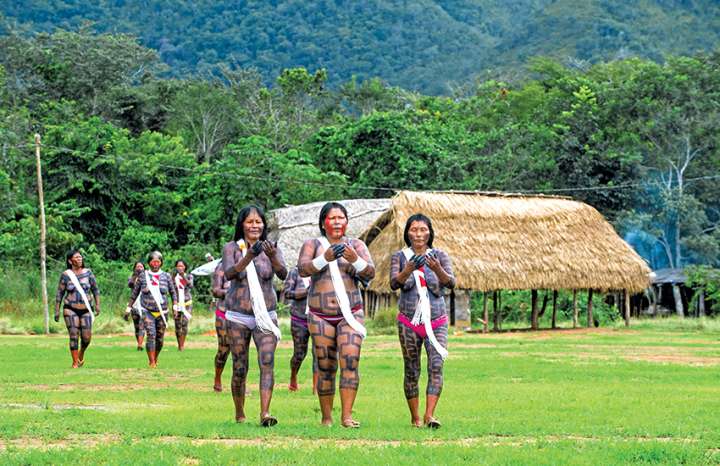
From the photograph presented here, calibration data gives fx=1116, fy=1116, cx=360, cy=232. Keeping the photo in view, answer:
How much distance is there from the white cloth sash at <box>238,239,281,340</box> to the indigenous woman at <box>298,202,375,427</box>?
14.7 inches

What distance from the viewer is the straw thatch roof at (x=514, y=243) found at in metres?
35.2

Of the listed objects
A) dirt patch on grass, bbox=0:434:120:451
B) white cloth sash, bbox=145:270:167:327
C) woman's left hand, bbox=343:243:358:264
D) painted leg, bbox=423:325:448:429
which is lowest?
dirt patch on grass, bbox=0:434:120:451

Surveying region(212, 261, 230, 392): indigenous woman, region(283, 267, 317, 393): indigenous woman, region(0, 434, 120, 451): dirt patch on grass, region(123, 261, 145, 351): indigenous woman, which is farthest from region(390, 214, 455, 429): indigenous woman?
region(123, 261, 145, 351): indigenous woman

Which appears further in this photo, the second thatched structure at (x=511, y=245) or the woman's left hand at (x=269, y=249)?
the second thatched structure at (x=511, y=245)

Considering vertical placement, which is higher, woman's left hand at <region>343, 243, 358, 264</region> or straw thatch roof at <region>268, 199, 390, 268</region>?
straw thatch roof at <region>268, 199, 390, 268</region>

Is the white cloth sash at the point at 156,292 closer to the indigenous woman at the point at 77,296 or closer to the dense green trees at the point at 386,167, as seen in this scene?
the indigenous woman at the point at 77,296

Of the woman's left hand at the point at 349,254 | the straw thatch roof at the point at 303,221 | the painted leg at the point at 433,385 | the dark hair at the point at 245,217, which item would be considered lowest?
the painted leg at the point at 433,385

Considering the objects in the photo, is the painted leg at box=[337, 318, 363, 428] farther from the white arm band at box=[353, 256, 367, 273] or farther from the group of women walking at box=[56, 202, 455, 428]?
the white arm band at box=[353, 256, 367, 273]

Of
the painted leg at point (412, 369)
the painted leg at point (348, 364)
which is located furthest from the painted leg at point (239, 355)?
the painted leg at point (412, 369)

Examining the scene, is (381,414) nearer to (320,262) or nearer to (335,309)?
(335,309)

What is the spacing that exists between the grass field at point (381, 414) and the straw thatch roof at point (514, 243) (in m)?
12.7

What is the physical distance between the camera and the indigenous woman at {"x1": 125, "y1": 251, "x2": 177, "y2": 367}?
19.4m

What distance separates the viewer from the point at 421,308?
1039 cm

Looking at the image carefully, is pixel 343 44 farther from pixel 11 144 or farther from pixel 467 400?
pixel 467 400
